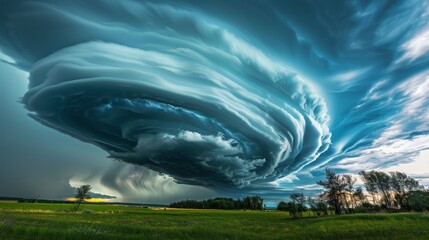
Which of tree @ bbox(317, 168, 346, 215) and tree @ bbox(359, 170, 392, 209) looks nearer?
tree @ bbox(317, 168, 346, 215)

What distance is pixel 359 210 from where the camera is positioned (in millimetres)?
120938

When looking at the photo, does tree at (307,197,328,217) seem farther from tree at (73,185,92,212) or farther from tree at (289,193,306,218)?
tree at (73,185,92,212)

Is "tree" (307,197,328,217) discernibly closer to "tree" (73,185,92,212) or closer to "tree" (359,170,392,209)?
"tree" (359,170,392,209)

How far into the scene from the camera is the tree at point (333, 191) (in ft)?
328

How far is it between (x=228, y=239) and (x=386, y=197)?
14800 centimetres

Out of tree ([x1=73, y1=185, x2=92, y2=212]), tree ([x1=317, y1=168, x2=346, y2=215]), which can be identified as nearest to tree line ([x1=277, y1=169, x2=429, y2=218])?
tree ([x1=317, y1=168, x2=346, y2=215])

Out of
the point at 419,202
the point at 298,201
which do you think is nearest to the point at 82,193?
the point at 298,201

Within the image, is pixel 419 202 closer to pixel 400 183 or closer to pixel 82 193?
pixel 400 183

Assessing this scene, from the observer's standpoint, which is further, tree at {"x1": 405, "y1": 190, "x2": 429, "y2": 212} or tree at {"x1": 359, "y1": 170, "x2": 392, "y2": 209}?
tree at {"x1": 359, "y1": 170, "x2": 392, "y2": 209}

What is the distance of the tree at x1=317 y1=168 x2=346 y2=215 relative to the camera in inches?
3935

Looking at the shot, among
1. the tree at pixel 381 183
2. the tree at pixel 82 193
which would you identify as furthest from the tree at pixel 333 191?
the tree at pixel 82 193

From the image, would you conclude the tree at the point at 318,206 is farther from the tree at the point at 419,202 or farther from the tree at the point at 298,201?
the tree at the point at 419,202

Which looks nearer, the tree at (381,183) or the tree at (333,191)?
the tree at (333,191)

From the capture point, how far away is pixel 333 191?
102562 millimetres
